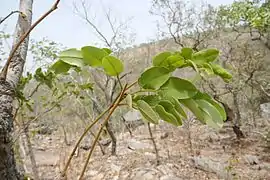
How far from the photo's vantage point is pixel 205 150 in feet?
19.9

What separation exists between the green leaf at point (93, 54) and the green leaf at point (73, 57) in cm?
1

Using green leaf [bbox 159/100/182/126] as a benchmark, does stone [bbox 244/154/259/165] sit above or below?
below

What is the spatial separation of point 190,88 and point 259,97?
8147 mm

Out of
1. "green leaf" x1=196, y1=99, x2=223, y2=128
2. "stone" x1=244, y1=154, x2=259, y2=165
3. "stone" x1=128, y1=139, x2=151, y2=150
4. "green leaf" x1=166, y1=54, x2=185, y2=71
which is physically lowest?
"stone" x1=244, y1=154, x2=259, y2=165

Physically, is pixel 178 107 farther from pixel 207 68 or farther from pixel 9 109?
pixel 9 109

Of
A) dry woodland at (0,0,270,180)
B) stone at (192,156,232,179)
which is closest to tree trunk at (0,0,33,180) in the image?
dry woodland at (0,0,270,180)

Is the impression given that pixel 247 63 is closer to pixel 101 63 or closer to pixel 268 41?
pixel 268 41

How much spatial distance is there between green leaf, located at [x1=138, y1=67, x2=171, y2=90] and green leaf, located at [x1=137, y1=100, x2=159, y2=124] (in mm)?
23

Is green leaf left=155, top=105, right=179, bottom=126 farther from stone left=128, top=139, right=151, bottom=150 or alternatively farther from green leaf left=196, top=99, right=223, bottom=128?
stone left=128, top=139, right=151, bottom=150

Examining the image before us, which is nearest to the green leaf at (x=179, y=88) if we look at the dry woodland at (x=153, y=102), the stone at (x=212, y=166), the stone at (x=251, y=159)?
the dry woodland at (x=153, y=102)

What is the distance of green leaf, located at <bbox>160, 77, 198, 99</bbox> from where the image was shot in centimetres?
34

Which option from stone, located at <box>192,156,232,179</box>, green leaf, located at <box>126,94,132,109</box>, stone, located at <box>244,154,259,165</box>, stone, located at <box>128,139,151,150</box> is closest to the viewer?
green leaf, located at <box>126,94,132,109</box>

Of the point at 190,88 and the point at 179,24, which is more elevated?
the point at 179,24

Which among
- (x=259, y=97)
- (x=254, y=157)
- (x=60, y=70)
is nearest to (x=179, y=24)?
(x=259, y=97)
